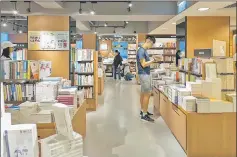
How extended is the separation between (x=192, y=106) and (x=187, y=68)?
2.50 metres

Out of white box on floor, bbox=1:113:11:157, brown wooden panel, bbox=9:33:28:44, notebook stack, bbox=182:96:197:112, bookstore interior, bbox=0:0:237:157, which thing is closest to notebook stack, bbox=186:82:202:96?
bookstore interior, bbox=0:0:237:157

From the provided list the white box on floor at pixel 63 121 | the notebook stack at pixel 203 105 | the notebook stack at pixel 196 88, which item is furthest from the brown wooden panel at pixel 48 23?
the white box on floor at pixel 63 121

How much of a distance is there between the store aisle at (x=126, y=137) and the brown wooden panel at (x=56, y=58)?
1.32 metres

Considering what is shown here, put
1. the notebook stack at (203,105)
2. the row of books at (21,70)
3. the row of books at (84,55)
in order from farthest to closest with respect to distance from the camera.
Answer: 1. the row of books at (84,55)
2. the row of books at (21,70)
3. the notebook stack at (203,105)

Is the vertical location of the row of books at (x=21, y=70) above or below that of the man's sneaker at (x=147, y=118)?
above

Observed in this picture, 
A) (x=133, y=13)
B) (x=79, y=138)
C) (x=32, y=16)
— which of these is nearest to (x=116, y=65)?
(x=133, y=13)

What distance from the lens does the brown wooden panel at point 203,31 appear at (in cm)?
801

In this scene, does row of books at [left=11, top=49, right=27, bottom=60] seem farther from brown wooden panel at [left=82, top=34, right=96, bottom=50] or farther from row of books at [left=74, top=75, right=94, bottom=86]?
brown wooden panel at [left=82, top=34, right=96, bottom=50]

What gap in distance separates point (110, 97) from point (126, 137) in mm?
5866

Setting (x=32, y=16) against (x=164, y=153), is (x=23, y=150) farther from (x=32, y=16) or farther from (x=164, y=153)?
(x=32, y=16)

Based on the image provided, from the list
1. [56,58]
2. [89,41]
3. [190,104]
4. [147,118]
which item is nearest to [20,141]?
[190,104]

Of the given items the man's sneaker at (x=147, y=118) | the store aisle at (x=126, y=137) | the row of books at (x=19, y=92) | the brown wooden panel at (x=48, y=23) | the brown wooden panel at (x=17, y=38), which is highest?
the brown wooden panel at (x=17, y=38)

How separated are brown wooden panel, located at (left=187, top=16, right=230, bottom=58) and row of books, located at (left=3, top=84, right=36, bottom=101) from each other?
458 cm

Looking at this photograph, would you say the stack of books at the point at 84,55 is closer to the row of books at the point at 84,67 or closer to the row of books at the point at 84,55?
the row of books at the point at 84,55
